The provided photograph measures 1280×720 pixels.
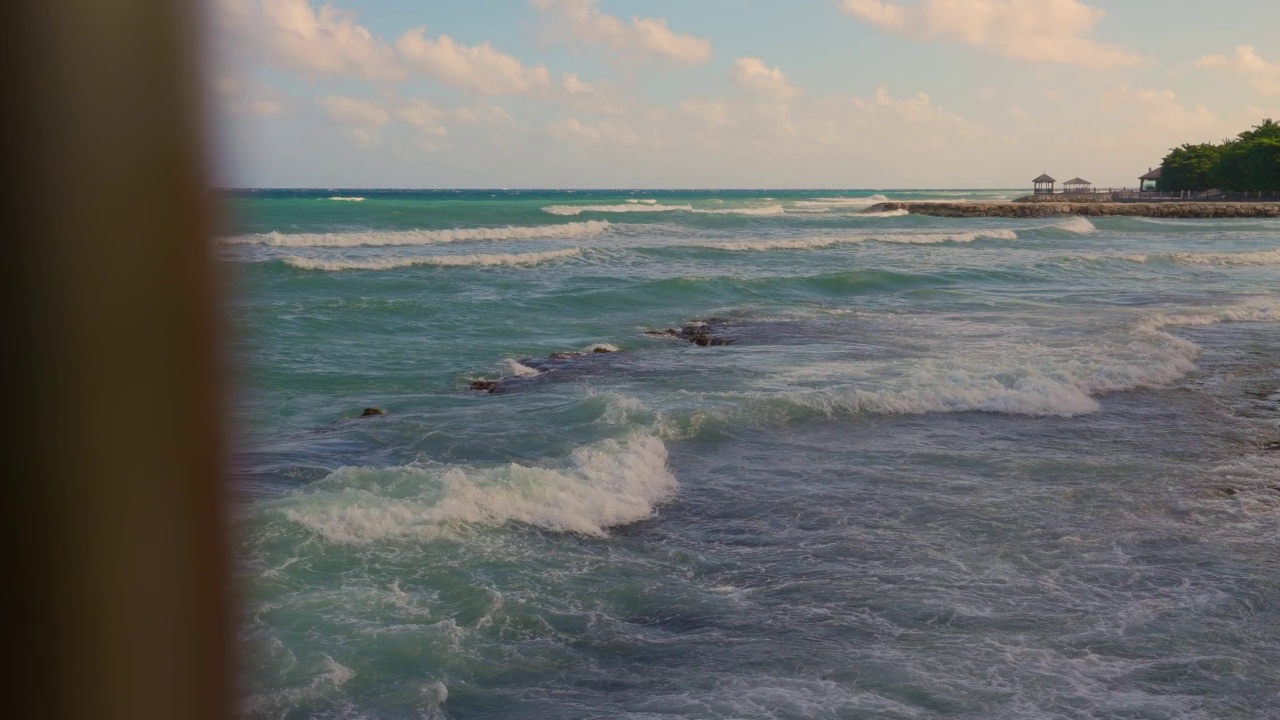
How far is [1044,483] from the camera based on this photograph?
10258 millimetres

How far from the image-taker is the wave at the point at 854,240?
4634cm

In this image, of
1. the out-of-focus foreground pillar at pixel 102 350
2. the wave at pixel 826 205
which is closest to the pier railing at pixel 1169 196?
the wave at pixel 826 205

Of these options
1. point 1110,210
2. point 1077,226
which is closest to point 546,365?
point 1077,226

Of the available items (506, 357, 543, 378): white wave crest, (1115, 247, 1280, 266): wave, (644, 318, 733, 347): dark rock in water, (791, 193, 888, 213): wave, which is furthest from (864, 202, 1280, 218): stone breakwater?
(506, 357, 543, 378): white wave crest

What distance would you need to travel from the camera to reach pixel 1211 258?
3912cm

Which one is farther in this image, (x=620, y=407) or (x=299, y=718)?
(x=620, y=407)

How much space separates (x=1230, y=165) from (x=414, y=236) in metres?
61.9

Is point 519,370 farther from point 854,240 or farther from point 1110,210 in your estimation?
point 1110,210

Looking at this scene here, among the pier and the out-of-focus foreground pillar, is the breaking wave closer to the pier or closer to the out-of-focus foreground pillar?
the out-of-focus foreground pillar

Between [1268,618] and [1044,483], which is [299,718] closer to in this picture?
[1268,618]

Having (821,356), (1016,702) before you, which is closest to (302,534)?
(1016,702)

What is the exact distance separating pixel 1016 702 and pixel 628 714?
1.99 meters

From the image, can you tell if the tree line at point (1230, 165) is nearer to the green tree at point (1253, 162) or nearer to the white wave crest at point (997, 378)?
the green tree at point (1253, 162)

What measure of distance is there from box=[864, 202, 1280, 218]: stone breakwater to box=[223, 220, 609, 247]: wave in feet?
106
